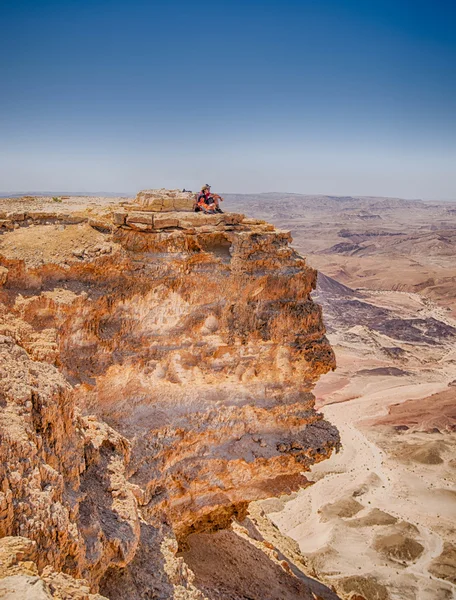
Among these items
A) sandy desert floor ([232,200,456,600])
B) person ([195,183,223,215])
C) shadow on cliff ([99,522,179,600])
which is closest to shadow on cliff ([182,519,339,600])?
sandy desert floor ([232,200,456,600])

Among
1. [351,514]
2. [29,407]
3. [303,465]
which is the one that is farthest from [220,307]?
[351,514]

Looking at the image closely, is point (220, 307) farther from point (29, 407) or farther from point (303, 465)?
point (29, 407)

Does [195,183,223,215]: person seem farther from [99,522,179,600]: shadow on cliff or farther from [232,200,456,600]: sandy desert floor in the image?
[232,200,456,600]: sandy desert floor

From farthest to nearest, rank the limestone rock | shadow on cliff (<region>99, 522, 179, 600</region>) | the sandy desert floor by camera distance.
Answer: the sandy desert floor, the limestone rock, shadow on cliff (<region>99, 522, 179, 600</region>)

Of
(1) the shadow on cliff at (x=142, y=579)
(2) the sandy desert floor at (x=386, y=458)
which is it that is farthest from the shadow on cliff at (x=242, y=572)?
(1) the shadow on cliff at (x=142, y=579)

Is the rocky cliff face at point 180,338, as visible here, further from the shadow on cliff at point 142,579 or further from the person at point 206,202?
the shadow on cliff at point 142,579
